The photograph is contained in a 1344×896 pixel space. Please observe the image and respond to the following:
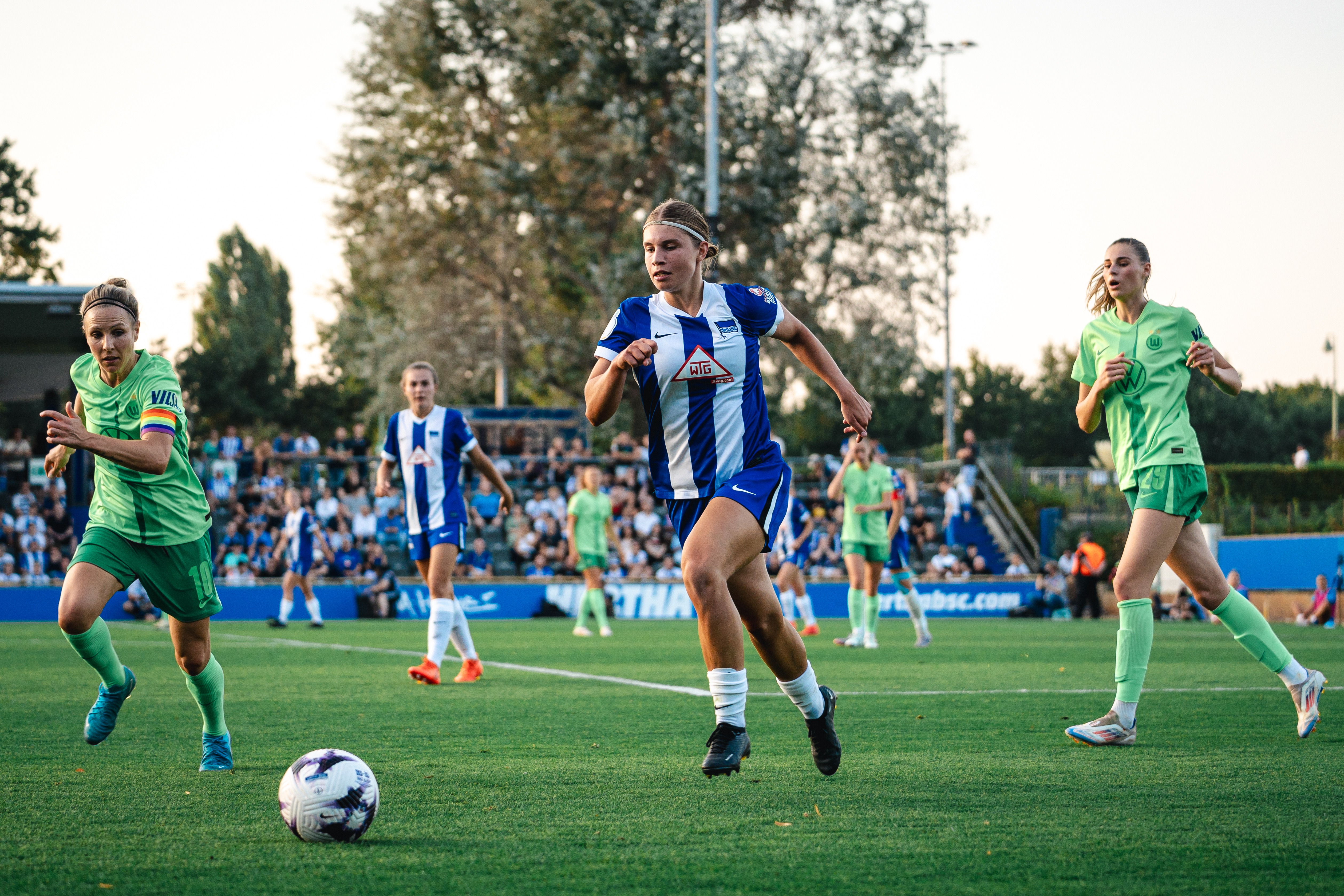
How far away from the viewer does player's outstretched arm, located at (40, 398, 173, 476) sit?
16.3ft

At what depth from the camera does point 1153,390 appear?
658cm

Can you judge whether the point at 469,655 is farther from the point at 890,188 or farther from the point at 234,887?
the point at 890,188

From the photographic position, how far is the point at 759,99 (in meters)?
33.0

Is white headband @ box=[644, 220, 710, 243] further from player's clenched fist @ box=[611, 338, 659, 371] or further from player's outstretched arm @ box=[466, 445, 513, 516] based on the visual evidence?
player's outstretched arm @ box=[466, 445, 513, 516]

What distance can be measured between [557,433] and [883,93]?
12140 mm

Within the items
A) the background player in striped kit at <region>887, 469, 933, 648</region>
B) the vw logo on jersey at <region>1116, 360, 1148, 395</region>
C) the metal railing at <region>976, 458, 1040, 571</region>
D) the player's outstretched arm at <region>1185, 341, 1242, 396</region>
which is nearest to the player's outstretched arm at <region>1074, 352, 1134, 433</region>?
the vw logo on jersey at <region>1116, 360, 1148, 395</region>

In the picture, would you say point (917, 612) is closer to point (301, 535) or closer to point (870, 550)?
point (870, 550)

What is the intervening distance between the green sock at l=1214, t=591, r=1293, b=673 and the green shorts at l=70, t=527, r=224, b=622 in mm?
4919

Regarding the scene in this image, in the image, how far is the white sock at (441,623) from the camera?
10.2m

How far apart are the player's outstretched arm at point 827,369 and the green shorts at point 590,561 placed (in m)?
12.3

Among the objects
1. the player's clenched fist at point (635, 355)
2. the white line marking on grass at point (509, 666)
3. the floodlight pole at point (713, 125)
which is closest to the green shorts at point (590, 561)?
the white line marking on grass at point (509, 666)

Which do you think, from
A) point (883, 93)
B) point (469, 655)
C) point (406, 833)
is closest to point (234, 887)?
point (406, 833)

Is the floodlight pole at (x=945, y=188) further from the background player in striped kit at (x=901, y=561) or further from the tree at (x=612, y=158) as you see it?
the background player in striped kit at (x=901, y=561)

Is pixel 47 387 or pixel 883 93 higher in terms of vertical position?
pixel 883 93
